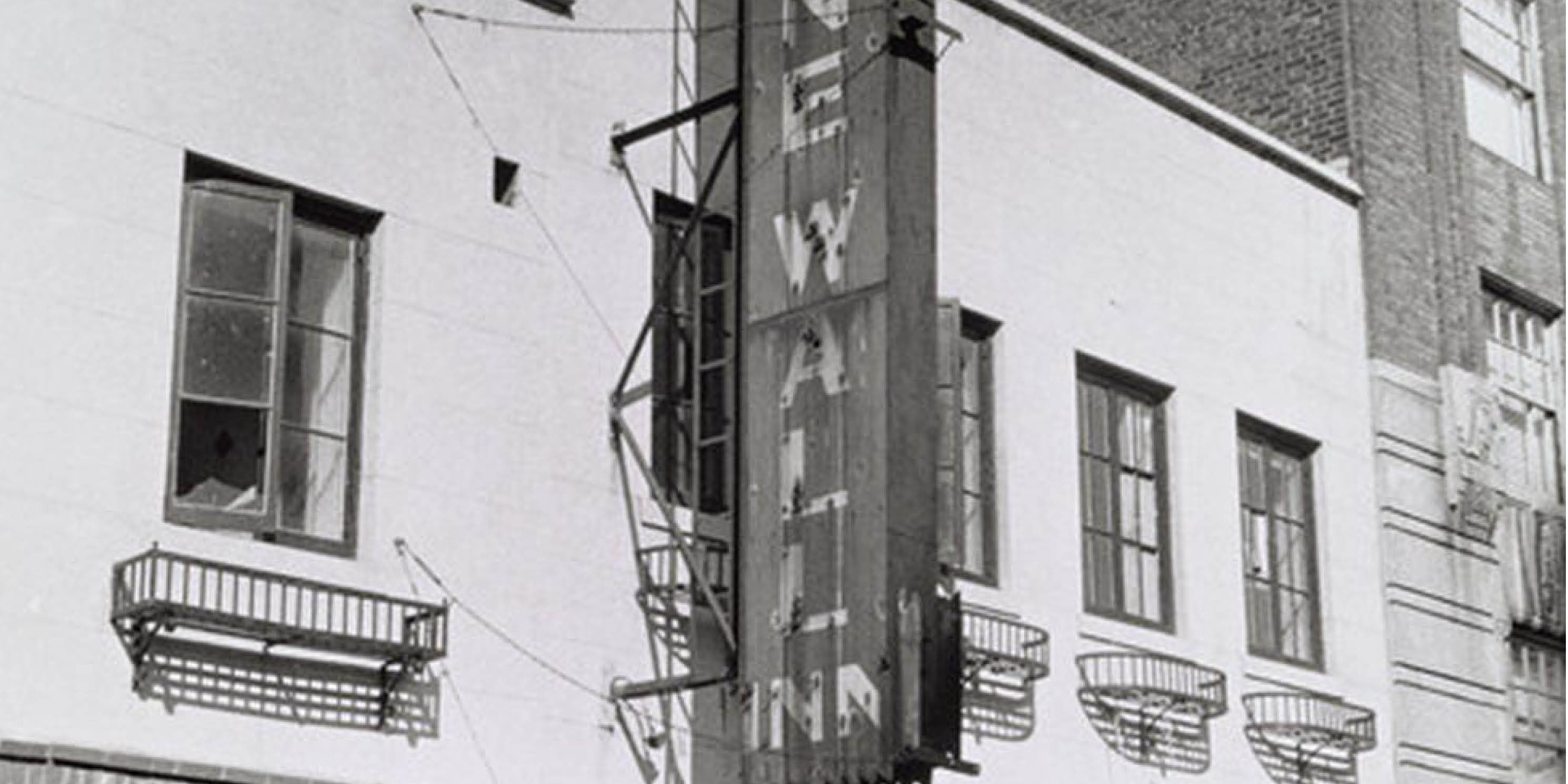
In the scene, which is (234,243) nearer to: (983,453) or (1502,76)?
(983,453)

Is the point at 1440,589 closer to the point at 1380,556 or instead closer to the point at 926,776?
the point at 1380,556

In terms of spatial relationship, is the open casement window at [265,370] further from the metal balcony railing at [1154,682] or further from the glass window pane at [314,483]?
the metal balcony railing at [1154,682]

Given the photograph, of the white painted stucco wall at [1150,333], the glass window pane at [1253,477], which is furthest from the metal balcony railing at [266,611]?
the glass window pane at [1253,477]

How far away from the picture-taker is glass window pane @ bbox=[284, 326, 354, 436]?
12742mm

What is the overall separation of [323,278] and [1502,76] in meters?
12.8

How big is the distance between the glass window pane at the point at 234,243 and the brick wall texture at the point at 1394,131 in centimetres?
992

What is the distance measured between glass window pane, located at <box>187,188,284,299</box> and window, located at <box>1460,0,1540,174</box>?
12.2m

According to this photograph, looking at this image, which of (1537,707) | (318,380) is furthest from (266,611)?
(1537,707)

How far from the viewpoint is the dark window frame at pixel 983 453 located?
15.9m

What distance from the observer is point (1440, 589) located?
1967 centimetres

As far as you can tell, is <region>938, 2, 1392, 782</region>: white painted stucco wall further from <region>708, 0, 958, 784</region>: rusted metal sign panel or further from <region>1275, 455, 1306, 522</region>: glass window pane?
<region>708, 0, 958, 784</region>: rusted metal sign panel

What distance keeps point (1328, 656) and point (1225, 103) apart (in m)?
4.93

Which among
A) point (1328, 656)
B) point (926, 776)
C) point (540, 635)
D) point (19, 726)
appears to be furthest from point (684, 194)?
point (1328, 656)

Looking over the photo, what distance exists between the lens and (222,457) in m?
12.3
